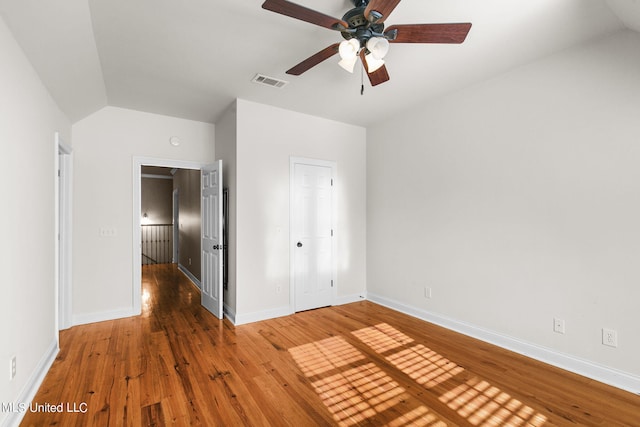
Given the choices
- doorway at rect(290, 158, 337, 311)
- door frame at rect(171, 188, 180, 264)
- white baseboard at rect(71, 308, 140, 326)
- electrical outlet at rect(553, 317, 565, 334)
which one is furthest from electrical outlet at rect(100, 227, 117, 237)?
electrical outlet at rect(553, 317, 565, 334)

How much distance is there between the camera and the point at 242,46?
2.65m

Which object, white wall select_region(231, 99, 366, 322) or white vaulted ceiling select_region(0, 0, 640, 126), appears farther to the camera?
white wall select_region(231, 99, 366, 322)

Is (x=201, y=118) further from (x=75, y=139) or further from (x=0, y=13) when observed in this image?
(x=0, y=13)

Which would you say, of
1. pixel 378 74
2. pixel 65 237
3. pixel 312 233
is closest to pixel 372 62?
pixel 378 74

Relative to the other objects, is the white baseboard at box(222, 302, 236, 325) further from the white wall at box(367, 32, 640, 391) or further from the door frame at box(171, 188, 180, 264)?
the door frame at box(171, 188, 180, 264)

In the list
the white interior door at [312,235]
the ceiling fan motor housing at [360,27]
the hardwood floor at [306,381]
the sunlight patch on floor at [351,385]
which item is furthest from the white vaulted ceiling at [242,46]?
the sunlight patch on floor at [351,385]

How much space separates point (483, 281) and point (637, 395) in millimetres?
1364

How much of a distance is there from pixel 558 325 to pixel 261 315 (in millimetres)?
3183

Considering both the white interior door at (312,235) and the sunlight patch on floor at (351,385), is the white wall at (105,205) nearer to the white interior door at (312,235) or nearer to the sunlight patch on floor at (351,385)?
the white interior door at (312,235)

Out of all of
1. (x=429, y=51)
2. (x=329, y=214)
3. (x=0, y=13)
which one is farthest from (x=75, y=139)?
(x=429, y=51)

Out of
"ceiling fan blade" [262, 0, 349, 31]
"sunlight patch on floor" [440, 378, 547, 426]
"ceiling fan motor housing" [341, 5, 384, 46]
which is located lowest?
"sunlight patch on floor" [440, 378, 547, 426]

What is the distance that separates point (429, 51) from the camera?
273 cm

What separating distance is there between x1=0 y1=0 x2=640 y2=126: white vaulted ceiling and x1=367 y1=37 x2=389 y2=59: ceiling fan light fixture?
37cm

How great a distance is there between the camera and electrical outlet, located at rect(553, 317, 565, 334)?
2.75 meters
